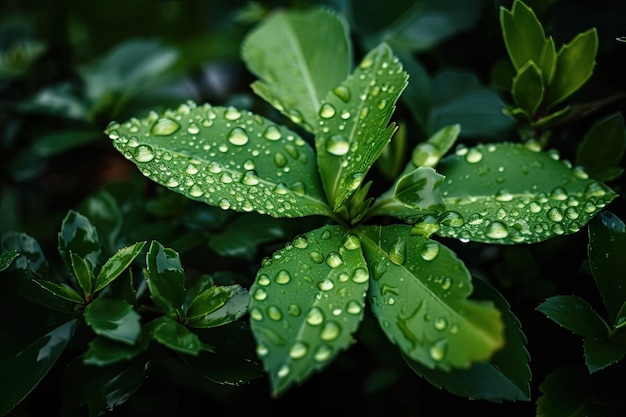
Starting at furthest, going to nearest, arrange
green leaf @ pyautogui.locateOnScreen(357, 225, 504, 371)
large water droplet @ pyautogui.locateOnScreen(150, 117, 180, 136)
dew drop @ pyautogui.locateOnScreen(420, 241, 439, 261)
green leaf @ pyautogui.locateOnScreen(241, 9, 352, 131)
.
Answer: green leaf @ pyautogui.locateOnScreen(241, 9, 352, 131) → large water droplet @ pyautogui.locateOnScreen(150, 117, 180, 136) → dew drop @ pyautogui.locateOnScreen(420, 241, 439, 261) → green leaf @ pyautogui.locateOnScreen(357, 225, 504, 371)

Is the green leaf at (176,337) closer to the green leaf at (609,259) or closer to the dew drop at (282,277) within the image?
the dew drop at (282,277)

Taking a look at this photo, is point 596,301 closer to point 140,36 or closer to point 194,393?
point 194,393

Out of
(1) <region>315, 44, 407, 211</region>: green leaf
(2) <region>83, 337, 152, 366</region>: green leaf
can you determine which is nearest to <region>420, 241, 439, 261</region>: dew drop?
(1) <region>315, 44, 407, 211</region>: green leaf

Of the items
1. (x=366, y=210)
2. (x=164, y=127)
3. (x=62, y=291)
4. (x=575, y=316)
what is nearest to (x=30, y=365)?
(x=62, y=291)

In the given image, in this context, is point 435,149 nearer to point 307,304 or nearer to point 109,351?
point 307,304

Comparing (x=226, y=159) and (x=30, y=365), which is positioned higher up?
(x=226, y=159)

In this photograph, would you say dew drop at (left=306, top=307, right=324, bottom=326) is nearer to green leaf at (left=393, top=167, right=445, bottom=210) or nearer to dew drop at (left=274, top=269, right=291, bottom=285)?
dew drop at (left=274, top=269, right=291, bottom=285)

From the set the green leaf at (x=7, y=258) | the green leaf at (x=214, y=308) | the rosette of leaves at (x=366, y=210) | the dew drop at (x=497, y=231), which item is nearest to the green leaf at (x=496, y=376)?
the rosette of leaves at (x=366, y=210)
